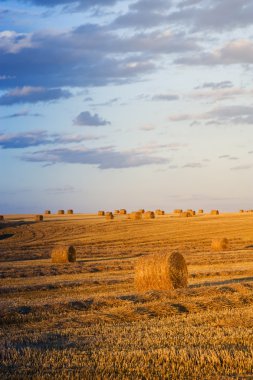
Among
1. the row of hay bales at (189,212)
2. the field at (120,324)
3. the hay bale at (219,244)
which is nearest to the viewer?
the field at (120,324)

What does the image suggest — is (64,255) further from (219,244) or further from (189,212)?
(189,212)

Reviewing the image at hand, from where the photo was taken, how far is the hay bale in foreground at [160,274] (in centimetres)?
1858

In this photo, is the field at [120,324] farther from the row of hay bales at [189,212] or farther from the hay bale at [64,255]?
the row of hay bales at [189,212]

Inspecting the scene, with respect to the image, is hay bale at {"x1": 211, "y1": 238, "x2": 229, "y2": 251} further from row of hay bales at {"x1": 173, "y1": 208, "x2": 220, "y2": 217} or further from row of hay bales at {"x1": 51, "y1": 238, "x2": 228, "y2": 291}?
row of hay bales at {"x1": 173, "y1": 208, "x2": 220, "y2": 217}

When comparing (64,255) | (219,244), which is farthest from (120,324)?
(219,244)

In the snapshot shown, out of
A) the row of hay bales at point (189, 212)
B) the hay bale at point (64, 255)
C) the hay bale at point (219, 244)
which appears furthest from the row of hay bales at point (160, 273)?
the row of hay bales at point (189, 212)

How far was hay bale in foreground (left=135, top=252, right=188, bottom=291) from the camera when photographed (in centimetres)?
1858

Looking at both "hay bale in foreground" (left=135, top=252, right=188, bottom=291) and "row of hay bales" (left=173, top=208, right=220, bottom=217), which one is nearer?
"hay bale in foreground" (left=135, top=252, right=188, bottom=291)

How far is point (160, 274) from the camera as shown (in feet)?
61.8

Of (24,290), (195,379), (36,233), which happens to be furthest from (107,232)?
(195,379)

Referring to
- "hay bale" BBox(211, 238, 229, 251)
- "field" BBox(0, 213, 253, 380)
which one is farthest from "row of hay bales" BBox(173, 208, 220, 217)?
"field" BBox(0, 213, 253, 380)

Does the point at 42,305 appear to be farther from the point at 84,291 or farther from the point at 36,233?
the point at 36,233

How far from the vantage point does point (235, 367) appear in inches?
319

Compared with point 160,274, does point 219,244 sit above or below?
below
